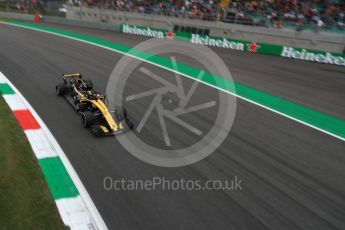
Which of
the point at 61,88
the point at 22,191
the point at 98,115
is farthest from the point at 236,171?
the point at 61,88

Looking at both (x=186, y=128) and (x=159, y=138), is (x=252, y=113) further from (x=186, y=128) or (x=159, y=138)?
(x=159, y=138)

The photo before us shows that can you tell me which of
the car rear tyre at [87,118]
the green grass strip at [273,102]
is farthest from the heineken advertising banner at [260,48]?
the car rear tyre at [87,118]

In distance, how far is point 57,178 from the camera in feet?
18.0

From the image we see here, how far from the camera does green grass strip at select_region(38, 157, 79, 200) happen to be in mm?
5141

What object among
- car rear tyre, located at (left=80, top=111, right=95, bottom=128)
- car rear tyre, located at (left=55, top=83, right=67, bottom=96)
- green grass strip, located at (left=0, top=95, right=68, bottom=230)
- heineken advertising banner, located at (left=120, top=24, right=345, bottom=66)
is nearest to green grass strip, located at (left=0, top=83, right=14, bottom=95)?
car rear tyre, located at (left=55, top=83, right=67, bottom=96)

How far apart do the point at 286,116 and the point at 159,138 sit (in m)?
3.76

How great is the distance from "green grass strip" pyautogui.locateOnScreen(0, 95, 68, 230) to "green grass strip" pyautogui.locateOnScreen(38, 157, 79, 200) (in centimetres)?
9

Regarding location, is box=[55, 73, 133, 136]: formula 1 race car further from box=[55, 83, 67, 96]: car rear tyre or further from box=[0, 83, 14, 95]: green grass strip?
box=[0, 83, 14, 95]: green grass strip

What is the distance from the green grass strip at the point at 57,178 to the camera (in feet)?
16.9

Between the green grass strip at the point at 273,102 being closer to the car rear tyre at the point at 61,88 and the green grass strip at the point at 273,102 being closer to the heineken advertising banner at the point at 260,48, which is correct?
the car rear tyre at the point at 61,88

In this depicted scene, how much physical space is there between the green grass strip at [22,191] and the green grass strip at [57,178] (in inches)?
3.5

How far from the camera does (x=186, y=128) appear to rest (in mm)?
7836

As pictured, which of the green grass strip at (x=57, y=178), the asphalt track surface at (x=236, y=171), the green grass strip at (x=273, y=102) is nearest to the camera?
the asphalt track surface at (x=236, y=171)

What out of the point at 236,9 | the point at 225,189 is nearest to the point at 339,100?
the point at 225,189
